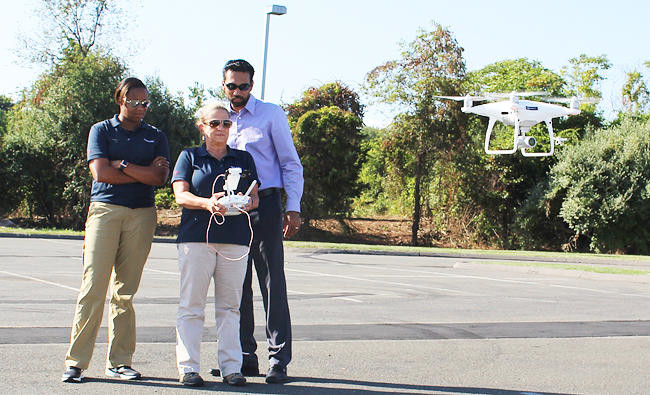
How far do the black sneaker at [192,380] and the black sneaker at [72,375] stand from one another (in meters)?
0.68

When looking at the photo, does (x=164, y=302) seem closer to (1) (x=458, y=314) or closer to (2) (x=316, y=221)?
(1) (x=458, y=314)

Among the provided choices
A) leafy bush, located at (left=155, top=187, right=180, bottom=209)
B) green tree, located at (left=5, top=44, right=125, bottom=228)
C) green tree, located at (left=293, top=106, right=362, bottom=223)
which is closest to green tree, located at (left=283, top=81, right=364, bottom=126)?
green tree, located at (left=293, top=106, right=362, bottom=223)

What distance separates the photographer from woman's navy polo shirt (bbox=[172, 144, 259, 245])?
4.80 meters

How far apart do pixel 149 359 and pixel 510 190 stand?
31105 millimetres

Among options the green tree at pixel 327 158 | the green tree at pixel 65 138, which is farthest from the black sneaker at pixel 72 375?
the green tree at pixel 65 138

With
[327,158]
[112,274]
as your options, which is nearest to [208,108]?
[112,274]

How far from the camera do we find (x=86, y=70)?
3209 centimetres

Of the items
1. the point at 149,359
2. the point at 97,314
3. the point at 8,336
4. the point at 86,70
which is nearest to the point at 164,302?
the point at 8,336

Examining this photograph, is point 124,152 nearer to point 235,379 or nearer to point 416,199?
point 235,379

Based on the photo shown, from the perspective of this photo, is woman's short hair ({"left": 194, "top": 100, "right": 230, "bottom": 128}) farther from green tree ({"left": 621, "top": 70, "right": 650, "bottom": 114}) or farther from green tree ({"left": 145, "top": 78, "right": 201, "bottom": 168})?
green tree ({"left": 621, "top": 70, "right": 650, "bottom": 114})

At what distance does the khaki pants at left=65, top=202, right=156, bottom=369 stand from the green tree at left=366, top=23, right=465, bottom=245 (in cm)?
3035

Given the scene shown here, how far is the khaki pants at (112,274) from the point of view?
16.0 feet

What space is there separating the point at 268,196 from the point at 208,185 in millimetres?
526

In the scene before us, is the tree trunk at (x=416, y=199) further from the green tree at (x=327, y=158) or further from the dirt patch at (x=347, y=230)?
the green tree at (x=327, y=158)
